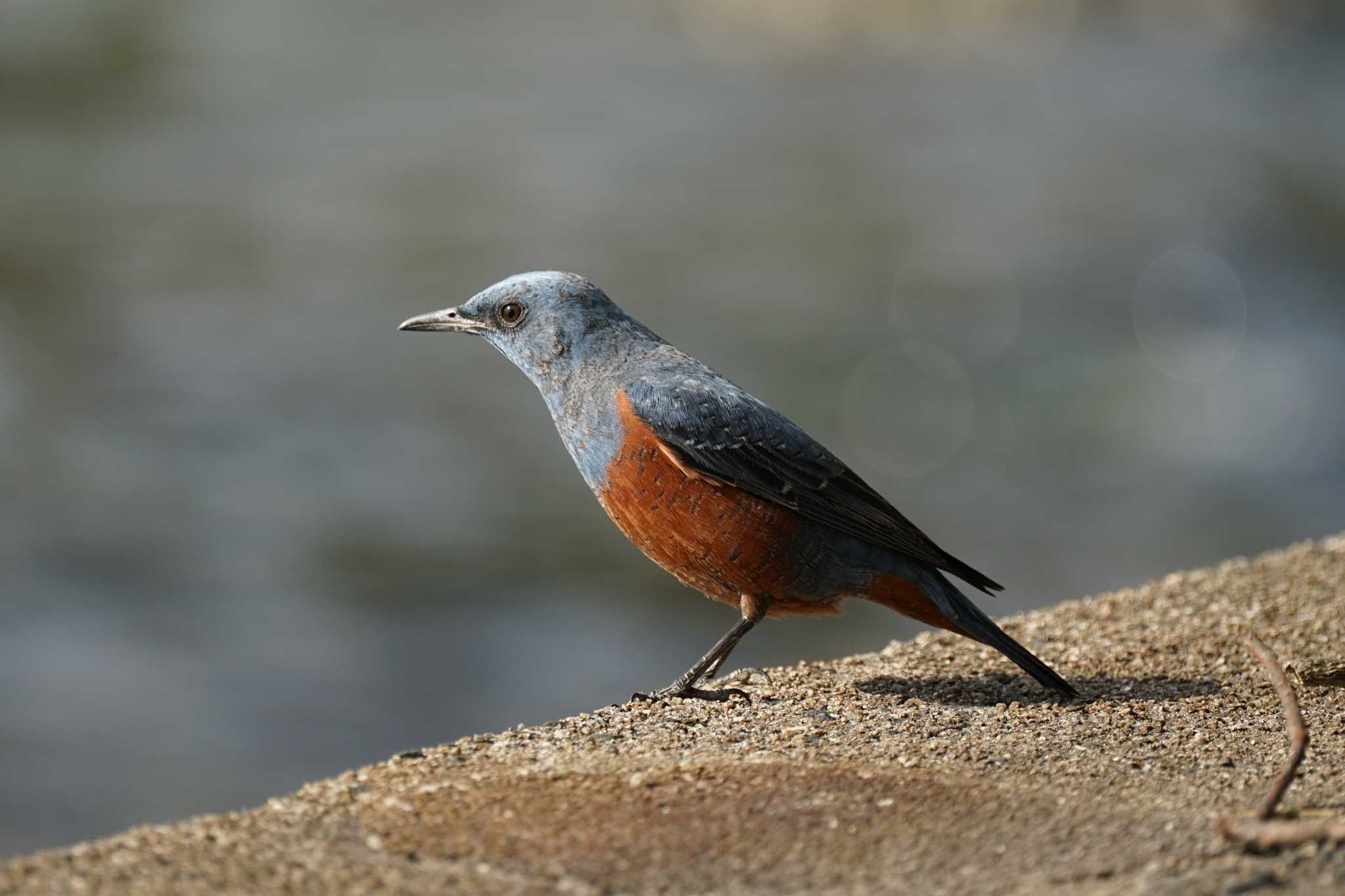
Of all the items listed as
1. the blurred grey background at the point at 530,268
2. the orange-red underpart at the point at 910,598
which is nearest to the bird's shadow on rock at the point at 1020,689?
the orange-red underpart at the point at 910,598

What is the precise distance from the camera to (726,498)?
206 inches

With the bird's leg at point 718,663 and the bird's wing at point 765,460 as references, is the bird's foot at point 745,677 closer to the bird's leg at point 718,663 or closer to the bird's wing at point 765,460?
the bird's leg at point 718,663

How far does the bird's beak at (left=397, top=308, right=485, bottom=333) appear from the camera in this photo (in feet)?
Result: 19.1

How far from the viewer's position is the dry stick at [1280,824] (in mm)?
3158

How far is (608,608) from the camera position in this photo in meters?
11.3

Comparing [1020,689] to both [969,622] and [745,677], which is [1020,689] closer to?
[969,622]

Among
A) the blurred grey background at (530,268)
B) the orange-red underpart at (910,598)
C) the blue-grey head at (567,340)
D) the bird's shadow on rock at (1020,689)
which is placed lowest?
the bird's shadow on rock at (1020,689)

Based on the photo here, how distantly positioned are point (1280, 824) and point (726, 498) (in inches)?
95.0

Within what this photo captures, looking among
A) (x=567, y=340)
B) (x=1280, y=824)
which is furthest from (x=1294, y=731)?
(x=567, y=340)

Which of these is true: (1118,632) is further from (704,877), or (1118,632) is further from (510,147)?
(510,147)

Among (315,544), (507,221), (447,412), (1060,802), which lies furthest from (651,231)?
(1060,802)

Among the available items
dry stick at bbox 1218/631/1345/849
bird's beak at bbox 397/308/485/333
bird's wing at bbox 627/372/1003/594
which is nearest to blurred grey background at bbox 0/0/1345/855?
bird's beak at bbox 397/308/485/333

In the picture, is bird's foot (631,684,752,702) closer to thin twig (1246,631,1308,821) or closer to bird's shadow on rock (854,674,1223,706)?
bird's shadow on rock (854,674,1223,706)

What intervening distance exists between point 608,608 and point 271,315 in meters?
5.54
